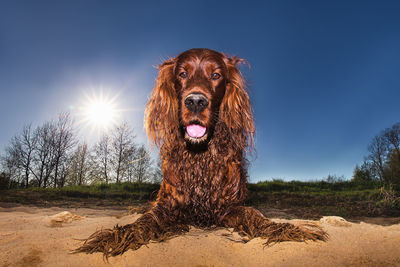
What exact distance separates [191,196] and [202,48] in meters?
1.89

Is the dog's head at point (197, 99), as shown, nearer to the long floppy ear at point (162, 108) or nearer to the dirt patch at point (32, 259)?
the long floppy ear at point (162, 108)

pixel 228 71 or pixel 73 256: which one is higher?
pixel 228 71

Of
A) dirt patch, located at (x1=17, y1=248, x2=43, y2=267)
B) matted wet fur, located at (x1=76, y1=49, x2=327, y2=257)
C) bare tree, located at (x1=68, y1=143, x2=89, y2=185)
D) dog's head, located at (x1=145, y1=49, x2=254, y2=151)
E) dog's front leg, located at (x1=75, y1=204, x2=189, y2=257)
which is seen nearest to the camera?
dirt patch, located at (x1=17, y1=248, x2=43, y2=267)

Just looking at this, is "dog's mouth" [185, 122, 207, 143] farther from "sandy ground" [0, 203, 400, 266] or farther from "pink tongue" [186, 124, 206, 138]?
"sandy ground" [0, 203, 400, 266]

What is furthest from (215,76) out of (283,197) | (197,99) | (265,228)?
(283,197)

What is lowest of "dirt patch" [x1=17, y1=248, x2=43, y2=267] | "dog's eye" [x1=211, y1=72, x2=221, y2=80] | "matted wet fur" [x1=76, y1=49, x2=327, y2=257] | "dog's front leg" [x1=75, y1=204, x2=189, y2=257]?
"dirt patch" [x1=17, y1=248, x2=43, y2=267]

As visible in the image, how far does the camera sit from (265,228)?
246 centimetres

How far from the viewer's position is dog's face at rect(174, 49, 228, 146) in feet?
8.27

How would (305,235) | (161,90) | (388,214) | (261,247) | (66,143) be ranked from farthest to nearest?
(66,143) → (388,214) → (161,90) → (305,235) → (261,247)

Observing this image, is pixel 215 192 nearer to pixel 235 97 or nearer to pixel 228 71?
pixel 235 97

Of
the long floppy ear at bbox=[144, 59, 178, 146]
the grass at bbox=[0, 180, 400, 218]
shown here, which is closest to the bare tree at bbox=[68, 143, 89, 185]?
the grass at bbox=[0, 180, 400, 218]

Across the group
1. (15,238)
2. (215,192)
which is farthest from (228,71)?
(15,238)

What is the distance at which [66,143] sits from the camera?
18.1 m

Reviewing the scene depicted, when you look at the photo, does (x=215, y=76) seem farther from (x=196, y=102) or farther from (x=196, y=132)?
(x=196, y=132)
